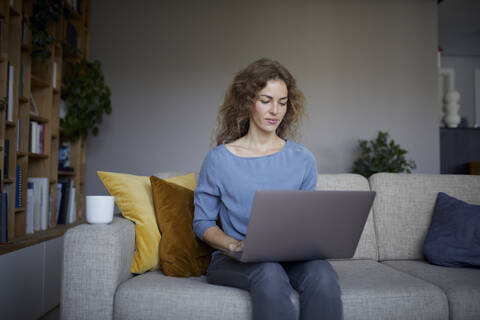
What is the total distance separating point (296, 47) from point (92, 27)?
2.01 meters

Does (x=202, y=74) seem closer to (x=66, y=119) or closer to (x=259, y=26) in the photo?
(x=259, y=26)

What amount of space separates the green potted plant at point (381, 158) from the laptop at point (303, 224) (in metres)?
2.65

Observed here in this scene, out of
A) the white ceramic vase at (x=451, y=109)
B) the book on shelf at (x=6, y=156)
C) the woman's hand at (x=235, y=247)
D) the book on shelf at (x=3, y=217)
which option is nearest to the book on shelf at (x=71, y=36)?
the book on shelf at (x=6, y=156)

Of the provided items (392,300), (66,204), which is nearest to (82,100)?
(66,204)

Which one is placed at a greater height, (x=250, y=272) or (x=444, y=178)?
(x=444, y=178)

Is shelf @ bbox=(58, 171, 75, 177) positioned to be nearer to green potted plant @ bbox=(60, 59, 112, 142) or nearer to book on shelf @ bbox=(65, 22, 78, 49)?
green potted plant @ bbox=(60, 59, 112, 142)

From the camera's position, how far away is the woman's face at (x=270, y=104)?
5.25 ft

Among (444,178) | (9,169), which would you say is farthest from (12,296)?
(444,178)

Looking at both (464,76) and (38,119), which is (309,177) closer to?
(38,119)

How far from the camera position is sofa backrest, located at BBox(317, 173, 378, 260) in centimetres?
192

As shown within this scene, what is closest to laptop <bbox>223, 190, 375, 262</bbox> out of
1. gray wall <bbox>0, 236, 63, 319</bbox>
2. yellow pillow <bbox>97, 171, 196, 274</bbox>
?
yellow pillow <bbox>97, 171, 196, 274</bbox>

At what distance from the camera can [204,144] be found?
392cm

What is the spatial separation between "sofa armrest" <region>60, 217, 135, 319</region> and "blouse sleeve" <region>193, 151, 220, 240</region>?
12.4 inches

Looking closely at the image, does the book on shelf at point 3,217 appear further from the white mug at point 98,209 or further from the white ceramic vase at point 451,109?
the white ceramic vase at point 451,109
